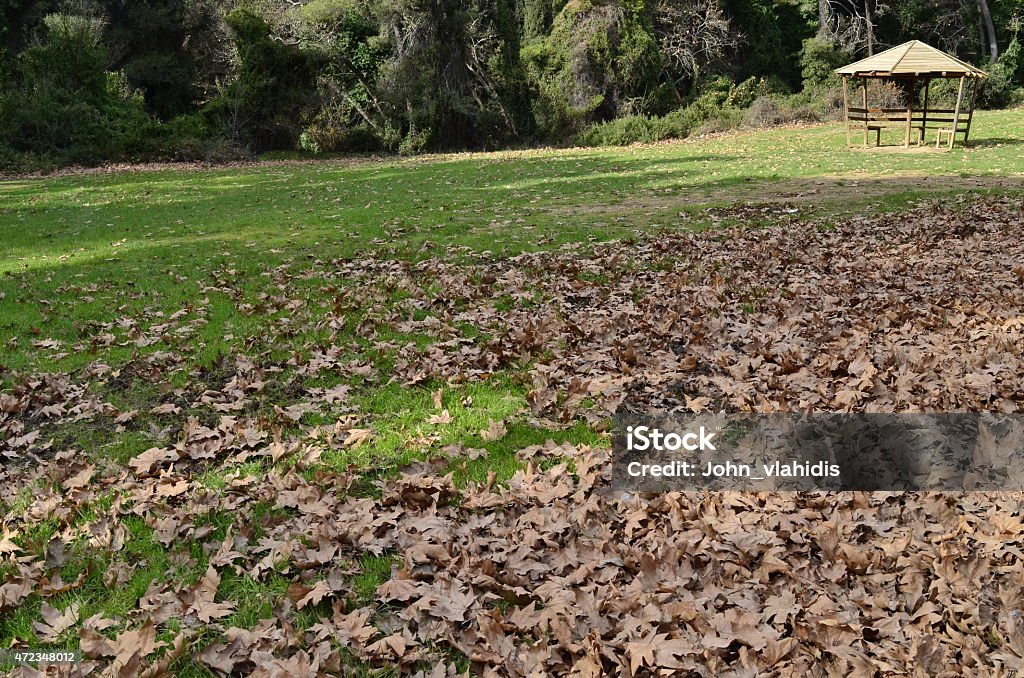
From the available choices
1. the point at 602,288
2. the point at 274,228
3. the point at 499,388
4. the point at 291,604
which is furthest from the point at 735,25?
the point at 291,604

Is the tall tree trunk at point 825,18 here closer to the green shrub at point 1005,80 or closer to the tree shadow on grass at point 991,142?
the green shrub at point 1005,80

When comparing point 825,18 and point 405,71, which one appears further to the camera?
point 825,18

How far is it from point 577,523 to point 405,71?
3243 centimetres

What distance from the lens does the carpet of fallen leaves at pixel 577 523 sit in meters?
2.88

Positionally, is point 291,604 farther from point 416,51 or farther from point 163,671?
point 416,51

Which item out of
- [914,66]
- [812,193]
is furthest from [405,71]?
[812,193]

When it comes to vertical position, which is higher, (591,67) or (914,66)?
(591,67)

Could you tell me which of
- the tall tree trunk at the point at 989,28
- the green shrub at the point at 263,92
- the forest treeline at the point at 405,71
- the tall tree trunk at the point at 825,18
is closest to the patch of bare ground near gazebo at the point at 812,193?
the forest treeline at the point at 405,71

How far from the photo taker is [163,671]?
2.88 metres

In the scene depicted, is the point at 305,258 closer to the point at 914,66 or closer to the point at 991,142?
the point at 914,66

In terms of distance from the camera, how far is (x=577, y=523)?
12.0 ft

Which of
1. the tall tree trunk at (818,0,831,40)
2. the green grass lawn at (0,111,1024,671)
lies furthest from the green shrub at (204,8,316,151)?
the tall tree trunk at (818,0,831,40)

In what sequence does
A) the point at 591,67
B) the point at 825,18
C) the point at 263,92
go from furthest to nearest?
the point at 825,18
the point at 591,67
the point at 263,92

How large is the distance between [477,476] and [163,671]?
186cm
